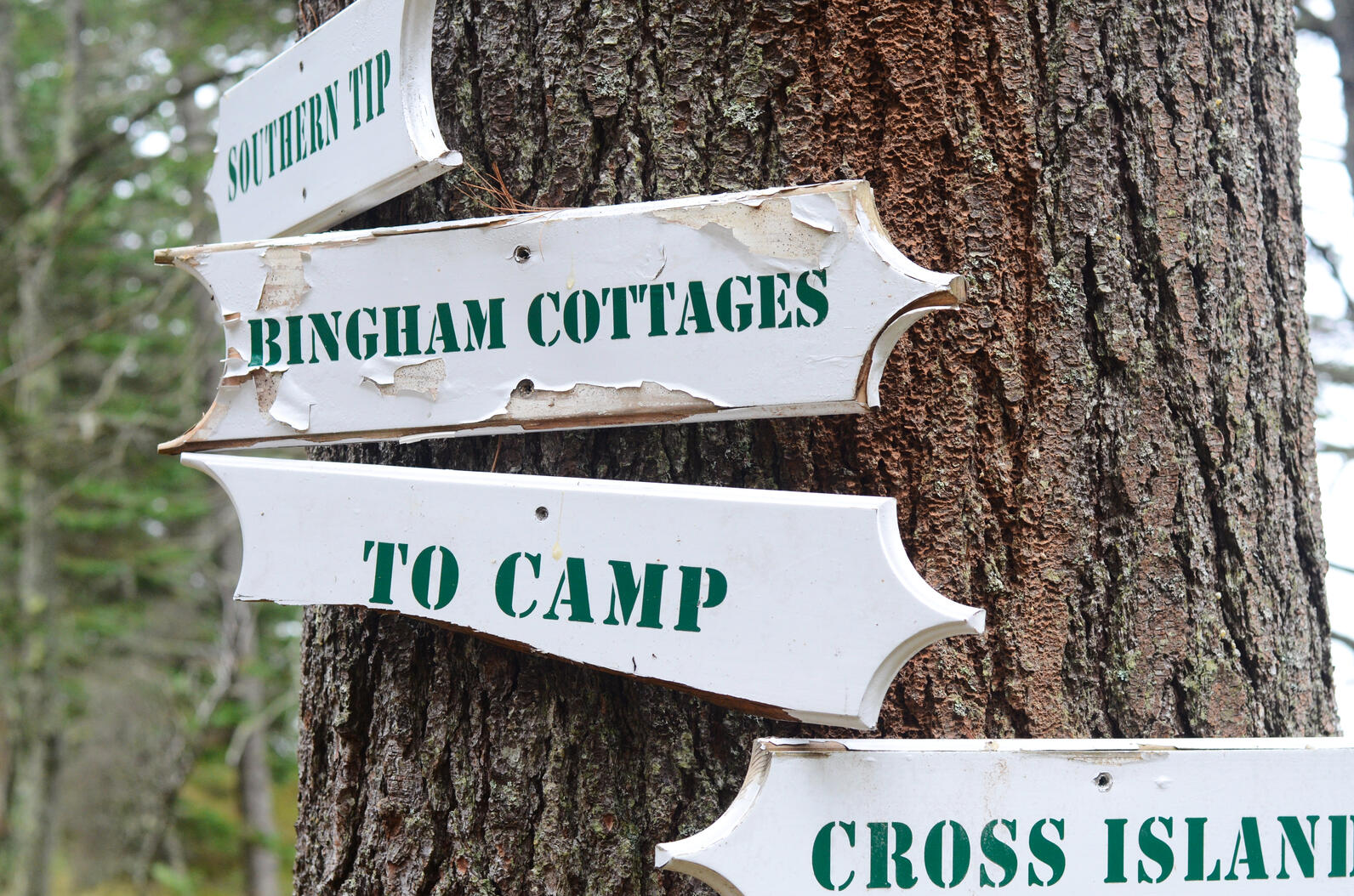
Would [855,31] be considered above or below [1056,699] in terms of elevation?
above

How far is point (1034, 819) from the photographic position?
829 millimetres

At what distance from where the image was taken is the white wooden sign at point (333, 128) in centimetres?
98

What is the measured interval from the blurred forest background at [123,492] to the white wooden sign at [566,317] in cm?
280

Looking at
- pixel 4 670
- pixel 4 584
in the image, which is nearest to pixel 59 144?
pixel 4 670

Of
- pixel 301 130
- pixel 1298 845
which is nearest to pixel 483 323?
pixel 301 130

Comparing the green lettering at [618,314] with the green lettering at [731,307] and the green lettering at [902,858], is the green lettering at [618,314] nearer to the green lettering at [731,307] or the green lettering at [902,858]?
the green lettering at [731,307]

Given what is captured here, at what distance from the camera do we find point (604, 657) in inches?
33.8

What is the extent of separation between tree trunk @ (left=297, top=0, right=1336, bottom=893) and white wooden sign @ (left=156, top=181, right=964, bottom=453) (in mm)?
75

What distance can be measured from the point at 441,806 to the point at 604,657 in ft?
0.88

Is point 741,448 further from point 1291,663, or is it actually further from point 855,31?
point 1291,663

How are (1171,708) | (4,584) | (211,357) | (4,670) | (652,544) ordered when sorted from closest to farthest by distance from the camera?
(652,544), (1171,708), (211,357), (4,670), (4,584)

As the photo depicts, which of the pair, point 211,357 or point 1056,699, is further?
point 211,357

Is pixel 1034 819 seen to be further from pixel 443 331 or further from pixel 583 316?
pixel 443 331

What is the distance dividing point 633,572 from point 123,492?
29.6 feet
